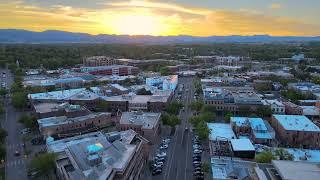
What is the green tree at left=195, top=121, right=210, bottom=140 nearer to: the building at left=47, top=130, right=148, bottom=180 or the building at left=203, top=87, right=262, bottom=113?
the building at left=47, top=130, right=148, bottom=180

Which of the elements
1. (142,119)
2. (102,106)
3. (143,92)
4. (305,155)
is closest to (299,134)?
(305,155)

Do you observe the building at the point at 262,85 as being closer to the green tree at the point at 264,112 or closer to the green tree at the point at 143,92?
the green tree at the point at 264,112

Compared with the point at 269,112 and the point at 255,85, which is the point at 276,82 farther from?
the point at 269,112

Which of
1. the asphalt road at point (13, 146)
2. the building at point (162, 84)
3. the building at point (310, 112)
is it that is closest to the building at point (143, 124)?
the asphalt road at point (13, 146)

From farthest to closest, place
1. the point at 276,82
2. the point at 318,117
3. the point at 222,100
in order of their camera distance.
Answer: the point at 276,82 < the point at 222,100 < the point at 318,117

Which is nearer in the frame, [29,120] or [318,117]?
[29,120]

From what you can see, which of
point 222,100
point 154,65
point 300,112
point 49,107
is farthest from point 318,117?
point 154,65
